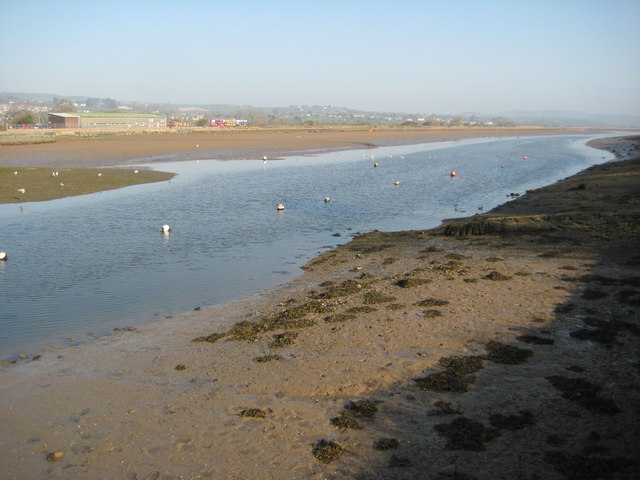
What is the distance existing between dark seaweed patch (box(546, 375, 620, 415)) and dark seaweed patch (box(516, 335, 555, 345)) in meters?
1.13

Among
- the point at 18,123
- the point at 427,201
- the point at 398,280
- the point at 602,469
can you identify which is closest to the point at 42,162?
the point at 427,201

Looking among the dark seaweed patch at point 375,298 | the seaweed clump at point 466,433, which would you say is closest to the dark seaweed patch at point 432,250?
the dark seaweed patch at point 375,298

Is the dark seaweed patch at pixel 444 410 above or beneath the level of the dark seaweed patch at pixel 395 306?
beneath

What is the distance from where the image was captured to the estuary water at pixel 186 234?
39.6ft

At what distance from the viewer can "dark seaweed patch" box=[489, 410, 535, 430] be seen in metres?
6.30

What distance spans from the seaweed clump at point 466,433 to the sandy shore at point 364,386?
0.02 m

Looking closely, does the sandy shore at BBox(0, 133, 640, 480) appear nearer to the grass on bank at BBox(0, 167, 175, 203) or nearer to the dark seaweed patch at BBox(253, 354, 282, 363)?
the dark seaweed patch at BBox(253, 354, 282, 363)

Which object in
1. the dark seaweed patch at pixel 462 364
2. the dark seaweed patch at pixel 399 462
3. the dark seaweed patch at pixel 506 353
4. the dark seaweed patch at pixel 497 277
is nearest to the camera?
the dark seaweed patch at pixel 399 462

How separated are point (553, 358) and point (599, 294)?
328cm

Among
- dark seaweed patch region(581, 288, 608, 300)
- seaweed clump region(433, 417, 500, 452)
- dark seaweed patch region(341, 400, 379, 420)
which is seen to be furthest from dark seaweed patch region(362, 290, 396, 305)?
seaweed clump region(433, 417, 500, 452)

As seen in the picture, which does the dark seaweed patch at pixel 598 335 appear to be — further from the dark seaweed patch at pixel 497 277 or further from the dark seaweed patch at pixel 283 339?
the dark seaweed patch at pixel 283 339

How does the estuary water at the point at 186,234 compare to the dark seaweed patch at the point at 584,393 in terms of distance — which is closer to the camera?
the dark seaweed patch at the point at 584,393

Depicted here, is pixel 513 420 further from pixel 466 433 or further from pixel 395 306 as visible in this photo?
pixel 395 306

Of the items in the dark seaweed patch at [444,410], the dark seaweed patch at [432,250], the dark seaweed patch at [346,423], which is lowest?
the dark seaweed patch at [346,423]
